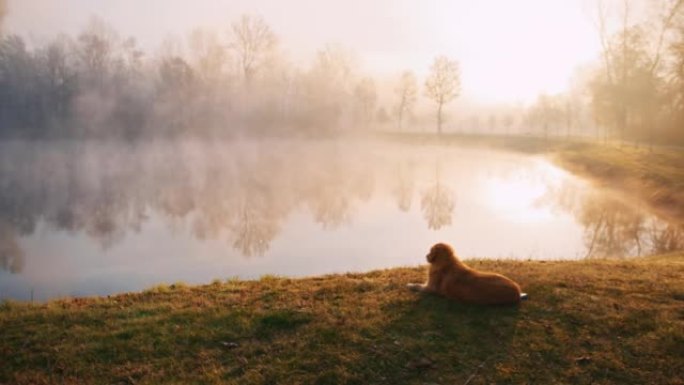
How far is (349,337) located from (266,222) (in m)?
14.7

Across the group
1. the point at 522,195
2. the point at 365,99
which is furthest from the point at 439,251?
the point at 365,99

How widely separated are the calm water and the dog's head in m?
6.48

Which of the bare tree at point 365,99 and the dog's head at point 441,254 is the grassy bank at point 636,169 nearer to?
the dog's head at point 441,254

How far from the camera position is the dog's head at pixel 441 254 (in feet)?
24.2

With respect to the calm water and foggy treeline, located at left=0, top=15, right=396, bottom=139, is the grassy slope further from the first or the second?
foggy treeline, located at left=0, top=15, right=396, bottom=139

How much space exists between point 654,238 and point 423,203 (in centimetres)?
1096

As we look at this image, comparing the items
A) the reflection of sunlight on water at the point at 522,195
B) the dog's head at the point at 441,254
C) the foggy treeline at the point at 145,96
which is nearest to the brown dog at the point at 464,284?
the dog's head at the point at 441,254

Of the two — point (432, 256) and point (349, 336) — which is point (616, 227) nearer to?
point (432, 256)

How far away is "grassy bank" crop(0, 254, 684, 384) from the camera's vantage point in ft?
17.2

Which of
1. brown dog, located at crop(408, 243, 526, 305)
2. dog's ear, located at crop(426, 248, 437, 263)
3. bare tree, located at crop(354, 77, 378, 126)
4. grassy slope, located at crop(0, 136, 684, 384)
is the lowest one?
grassy slope, located at crop(0, 136, 684, 384)

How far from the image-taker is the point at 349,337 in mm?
5973

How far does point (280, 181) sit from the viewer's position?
32.2 m

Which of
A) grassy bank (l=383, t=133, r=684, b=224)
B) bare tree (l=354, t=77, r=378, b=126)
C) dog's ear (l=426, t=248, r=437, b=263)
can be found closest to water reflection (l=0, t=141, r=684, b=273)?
grassy bank (l=383, t=133, r=684, b=224)

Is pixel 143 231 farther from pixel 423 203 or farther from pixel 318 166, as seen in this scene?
pixel 318 166
